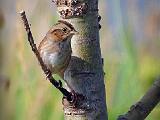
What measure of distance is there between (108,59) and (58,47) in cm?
49

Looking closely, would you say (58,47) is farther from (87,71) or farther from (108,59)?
(108,59)

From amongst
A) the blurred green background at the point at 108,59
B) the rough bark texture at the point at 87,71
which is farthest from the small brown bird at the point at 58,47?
the blurred green background at the point at 108,59

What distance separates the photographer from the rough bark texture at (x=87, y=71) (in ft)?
1.66

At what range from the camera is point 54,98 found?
1056mm

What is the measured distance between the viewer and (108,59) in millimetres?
1065

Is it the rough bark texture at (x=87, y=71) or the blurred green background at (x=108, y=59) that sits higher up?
the rough bark texture at (x=87, y=71)

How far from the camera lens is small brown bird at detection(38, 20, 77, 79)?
53cm

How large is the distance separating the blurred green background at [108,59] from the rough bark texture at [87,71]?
47 centimetres

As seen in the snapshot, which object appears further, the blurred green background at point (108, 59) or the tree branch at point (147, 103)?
the blurred green background at point (108, 59)

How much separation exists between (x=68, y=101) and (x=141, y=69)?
52 centimetres

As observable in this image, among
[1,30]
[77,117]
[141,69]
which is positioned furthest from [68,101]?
[1,30]

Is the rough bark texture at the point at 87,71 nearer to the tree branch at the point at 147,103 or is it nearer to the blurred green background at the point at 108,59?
the tree branch at the point at 147,103

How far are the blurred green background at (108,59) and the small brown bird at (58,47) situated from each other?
41cm

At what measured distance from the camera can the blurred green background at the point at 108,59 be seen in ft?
3.34
